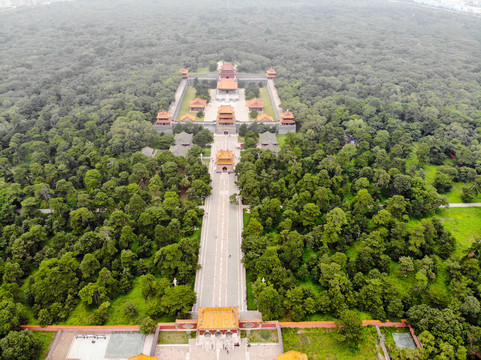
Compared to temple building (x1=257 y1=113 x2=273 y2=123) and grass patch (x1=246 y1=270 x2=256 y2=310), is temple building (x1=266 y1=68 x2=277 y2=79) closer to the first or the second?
temple building (x1=257 y1=113 x2=273 y2=123)

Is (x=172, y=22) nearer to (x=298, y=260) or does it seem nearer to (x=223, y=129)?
(x=223, y=129)

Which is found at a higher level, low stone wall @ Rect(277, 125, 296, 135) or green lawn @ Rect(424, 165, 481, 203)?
low stone wall @ Rect(277, 125, 296, 135)

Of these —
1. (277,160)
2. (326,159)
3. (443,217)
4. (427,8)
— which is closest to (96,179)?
(277,160)

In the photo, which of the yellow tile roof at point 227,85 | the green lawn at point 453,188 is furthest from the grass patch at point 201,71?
the green lawn at point 453,188

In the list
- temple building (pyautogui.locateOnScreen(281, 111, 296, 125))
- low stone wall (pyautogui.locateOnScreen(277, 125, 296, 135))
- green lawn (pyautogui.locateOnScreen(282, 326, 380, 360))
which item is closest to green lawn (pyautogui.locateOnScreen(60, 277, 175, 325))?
green lawn (pyautogui.locateOnScreen(282, 326, 380, 360))

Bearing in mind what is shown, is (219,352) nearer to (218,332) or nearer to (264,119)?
(218,332)

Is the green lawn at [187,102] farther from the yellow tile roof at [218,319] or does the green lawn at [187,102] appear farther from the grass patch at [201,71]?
the yellow tile roof at [218,319]
